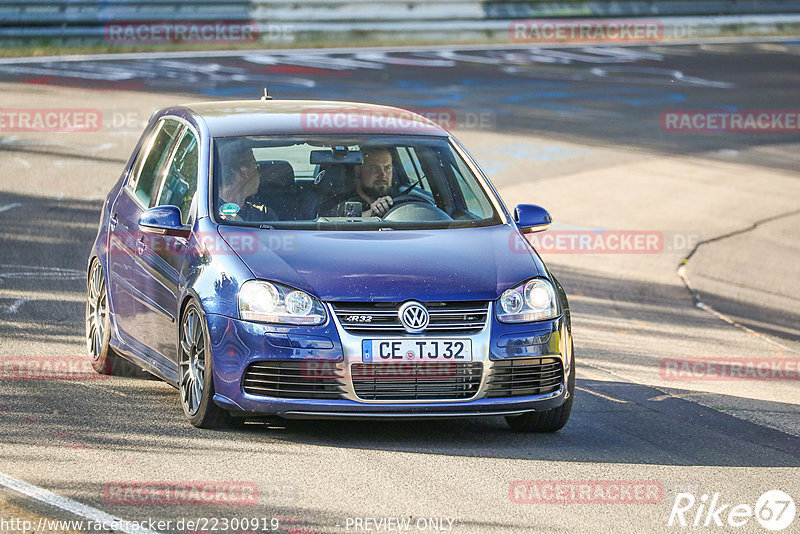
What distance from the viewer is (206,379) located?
7176mm

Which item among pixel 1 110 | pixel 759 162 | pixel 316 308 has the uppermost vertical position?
pixel 316 308

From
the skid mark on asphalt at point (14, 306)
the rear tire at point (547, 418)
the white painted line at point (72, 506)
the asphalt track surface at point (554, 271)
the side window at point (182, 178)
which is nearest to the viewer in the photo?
the white painted line at point (72, 506)

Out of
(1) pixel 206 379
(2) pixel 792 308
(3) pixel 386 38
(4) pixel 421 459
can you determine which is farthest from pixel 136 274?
(3) pixel 386 38

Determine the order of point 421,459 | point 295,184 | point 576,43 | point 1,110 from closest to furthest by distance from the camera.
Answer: point 421,459
point 295,184
point 1,110
point 576,43

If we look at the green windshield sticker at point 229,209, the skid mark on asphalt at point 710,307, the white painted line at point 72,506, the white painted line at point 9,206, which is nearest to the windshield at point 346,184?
the green windshield sticker at point 229,209

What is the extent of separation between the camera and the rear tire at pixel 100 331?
877cm

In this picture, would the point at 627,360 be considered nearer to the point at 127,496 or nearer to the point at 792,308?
the point at 792,308

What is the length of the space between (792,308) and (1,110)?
12120mm

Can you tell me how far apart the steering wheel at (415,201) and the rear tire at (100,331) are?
76.3 inches

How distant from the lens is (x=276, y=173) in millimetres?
8156

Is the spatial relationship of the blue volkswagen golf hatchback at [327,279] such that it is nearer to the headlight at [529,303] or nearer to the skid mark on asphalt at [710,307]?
the headlight at [529,303]

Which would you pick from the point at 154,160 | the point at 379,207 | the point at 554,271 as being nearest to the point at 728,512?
the point at 379,207

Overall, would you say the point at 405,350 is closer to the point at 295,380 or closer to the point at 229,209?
the point at 295,380

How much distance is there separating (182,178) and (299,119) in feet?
2.60
